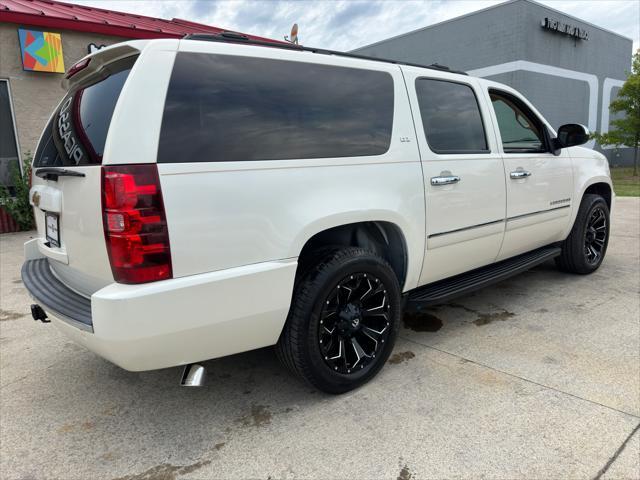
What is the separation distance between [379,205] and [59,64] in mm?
8309

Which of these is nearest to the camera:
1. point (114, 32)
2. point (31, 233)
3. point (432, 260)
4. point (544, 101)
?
point (432, 260)

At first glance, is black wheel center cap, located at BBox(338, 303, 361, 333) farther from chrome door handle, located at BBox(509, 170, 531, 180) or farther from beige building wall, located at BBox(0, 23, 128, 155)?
beige building wall, located at BBox(0, 23, 128, 155)

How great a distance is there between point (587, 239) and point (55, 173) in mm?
4892

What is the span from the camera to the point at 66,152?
239 cm

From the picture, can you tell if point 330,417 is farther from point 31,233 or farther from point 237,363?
point 31,233

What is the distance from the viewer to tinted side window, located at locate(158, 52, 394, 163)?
2061 mm

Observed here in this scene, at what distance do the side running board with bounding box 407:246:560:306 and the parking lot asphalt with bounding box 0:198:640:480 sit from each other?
1.26 ft

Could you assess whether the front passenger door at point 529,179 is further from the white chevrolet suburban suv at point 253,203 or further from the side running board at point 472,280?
the white chevrolet suburban suv at point 253,203

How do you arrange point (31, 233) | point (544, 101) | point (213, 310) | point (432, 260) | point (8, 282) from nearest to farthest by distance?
1. point (213, 310)
2. point (432, 260)
3. point (8, 282)
4. point (31, 233)
5. point (544, 101)

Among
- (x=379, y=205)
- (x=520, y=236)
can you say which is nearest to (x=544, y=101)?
(x=520, y=236)

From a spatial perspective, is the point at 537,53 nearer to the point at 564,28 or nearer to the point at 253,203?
the point at 564,28

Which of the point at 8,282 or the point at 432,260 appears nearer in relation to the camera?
the point at 432,260

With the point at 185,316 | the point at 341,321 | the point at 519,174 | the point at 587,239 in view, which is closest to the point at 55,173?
the point at 185,316

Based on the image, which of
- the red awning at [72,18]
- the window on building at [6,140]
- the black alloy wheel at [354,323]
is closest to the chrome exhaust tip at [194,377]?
the black alloy wheel at [354,323]
